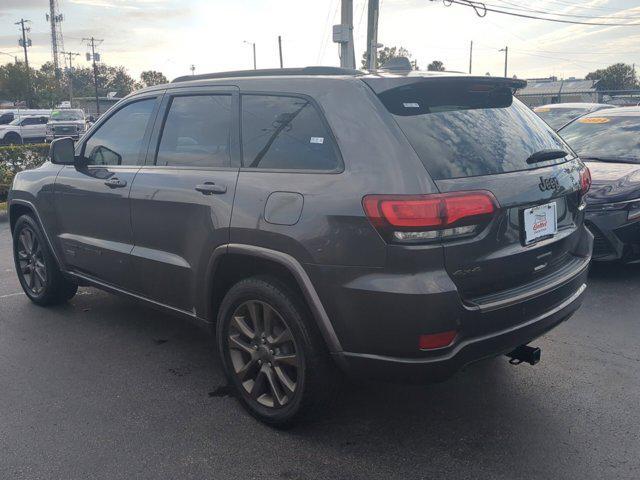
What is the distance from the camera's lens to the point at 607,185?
18.8 ft

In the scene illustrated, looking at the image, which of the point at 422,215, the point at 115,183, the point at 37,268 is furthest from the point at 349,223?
the point at 37,268

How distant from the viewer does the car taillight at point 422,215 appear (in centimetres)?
259

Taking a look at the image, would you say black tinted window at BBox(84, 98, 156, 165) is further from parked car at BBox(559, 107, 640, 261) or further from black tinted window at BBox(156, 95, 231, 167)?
parked car at BBox(559, 107, 640, 261)

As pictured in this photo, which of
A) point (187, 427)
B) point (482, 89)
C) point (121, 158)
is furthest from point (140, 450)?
point (482, 89)

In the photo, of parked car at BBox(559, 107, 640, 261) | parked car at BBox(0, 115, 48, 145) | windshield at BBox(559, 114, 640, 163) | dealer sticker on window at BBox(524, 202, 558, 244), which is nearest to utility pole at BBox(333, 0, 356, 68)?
windshield at BBox(559, 114, 640, 163)

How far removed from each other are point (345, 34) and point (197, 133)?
499 inches

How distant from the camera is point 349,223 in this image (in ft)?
8.90

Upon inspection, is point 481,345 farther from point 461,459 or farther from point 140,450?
point 140,450

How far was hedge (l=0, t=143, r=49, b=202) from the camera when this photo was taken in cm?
1179

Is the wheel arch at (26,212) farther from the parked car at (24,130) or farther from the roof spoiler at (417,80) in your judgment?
the parked car at (24,130)

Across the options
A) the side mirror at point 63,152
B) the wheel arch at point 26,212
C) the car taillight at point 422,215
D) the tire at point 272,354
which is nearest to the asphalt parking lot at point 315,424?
the tire at point 272,354

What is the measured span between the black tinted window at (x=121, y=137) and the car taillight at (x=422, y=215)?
2051 mm

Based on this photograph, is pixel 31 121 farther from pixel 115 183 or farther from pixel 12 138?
pixel 115 183

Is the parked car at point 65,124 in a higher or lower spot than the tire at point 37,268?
higher
